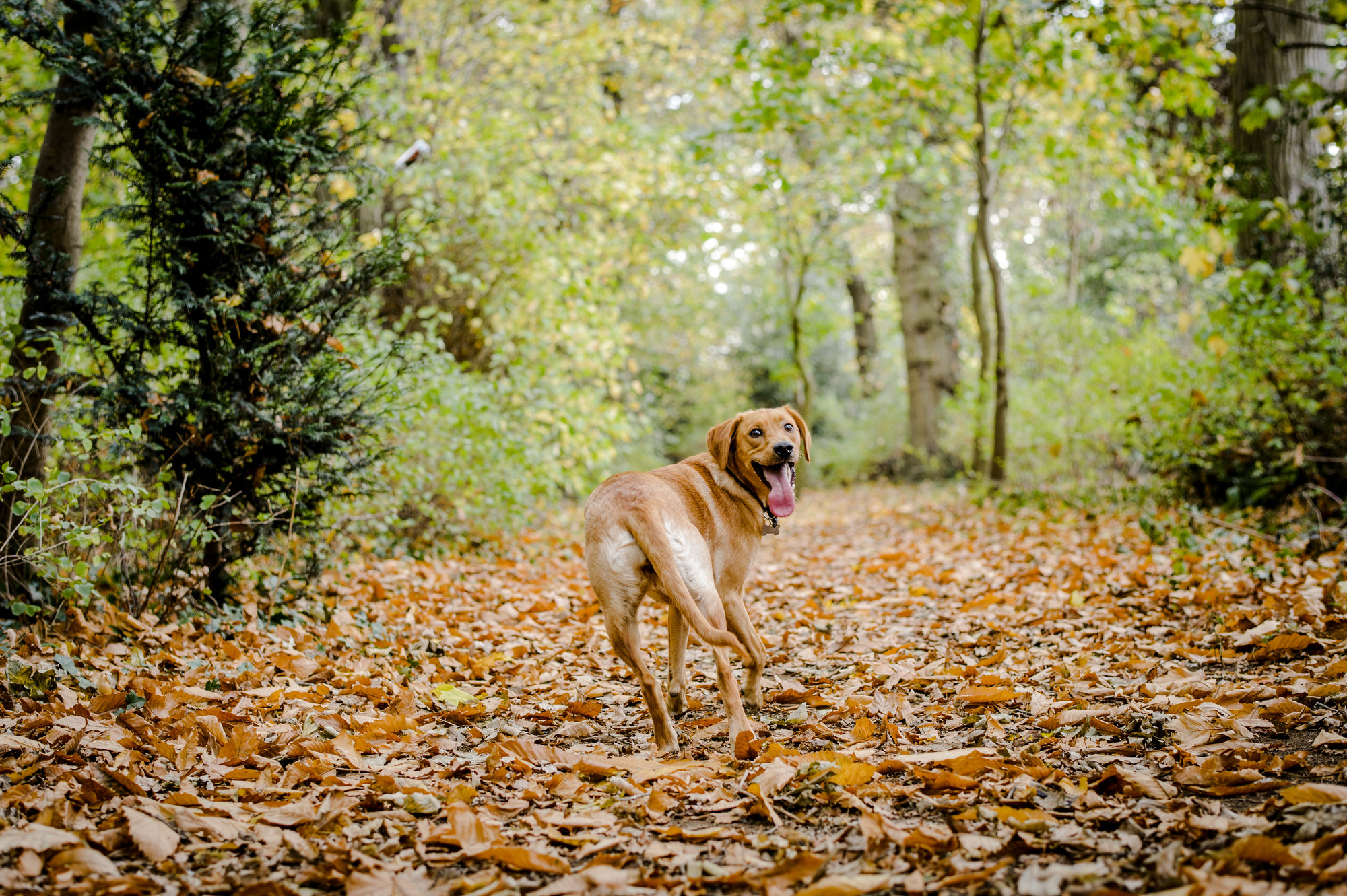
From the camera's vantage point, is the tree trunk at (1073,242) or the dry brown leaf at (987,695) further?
the tree trunk at (1073,242)

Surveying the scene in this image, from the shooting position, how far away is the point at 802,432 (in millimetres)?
4516

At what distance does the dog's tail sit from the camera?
3018mm

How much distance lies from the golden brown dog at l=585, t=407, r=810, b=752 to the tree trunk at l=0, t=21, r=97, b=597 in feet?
10.2

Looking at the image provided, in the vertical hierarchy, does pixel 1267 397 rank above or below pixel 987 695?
above

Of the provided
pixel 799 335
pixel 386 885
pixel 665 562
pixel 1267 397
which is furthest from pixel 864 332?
pixel 386 885

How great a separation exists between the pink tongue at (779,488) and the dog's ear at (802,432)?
42 centimetres

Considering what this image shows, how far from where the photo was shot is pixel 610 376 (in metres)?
11.0

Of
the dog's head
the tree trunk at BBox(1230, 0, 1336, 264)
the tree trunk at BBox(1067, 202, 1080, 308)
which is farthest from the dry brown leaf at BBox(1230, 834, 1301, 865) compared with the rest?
the tree trunk at BBox(1067, 202, 1080, 308)

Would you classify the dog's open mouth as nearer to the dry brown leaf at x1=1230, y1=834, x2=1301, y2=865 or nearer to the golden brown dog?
the golden brown dog

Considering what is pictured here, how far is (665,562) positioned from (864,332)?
74.7ft

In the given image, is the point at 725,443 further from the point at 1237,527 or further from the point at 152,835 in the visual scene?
the point at 1237,527

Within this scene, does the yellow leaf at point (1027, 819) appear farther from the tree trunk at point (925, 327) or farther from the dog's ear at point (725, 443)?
the tree trunk at point (925, 327)

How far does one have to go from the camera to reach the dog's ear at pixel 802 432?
4.36 meters

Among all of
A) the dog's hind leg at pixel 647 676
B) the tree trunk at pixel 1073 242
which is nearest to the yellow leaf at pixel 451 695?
the dog's hind leg at pixel 647 676
